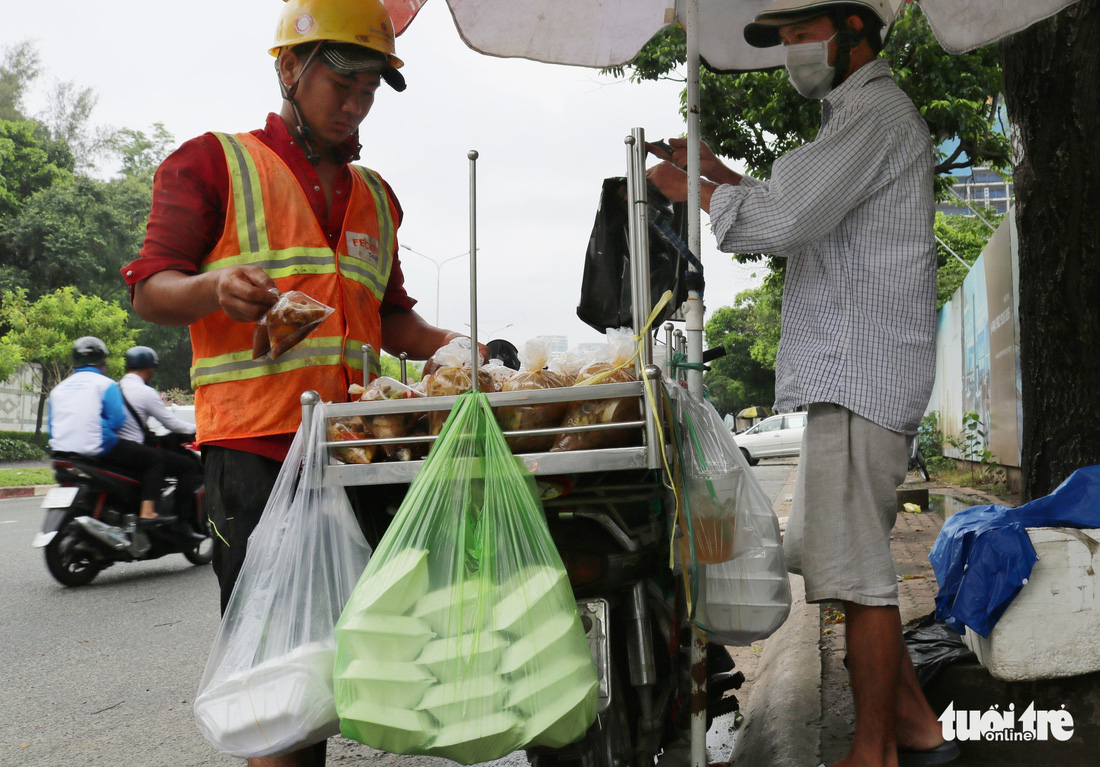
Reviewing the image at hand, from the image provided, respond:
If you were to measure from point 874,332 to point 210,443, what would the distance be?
65.1 inches

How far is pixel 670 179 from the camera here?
2662 mm

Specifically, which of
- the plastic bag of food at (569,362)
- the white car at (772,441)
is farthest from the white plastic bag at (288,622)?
the white car at (772,441)

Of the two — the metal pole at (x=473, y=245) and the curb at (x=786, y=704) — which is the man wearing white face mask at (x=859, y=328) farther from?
the metal pole at (x=473, y=245)

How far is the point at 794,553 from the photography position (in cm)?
247

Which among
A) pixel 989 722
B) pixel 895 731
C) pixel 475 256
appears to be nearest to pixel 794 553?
pixel 895 731

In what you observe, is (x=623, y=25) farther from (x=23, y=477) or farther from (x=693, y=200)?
(x=23, y=477)

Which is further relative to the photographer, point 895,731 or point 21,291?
point 21,291

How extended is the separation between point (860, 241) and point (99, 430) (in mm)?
5903

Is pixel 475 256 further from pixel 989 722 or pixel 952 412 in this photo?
pixel 952 412

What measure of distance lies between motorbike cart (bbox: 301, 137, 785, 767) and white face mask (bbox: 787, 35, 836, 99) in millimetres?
703

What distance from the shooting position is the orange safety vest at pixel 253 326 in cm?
210

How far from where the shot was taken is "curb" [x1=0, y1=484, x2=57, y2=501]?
1517 cm

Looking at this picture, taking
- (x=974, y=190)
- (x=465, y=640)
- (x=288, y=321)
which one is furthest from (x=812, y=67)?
(x=974, y=190)

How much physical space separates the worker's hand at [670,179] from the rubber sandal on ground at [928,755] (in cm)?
169
